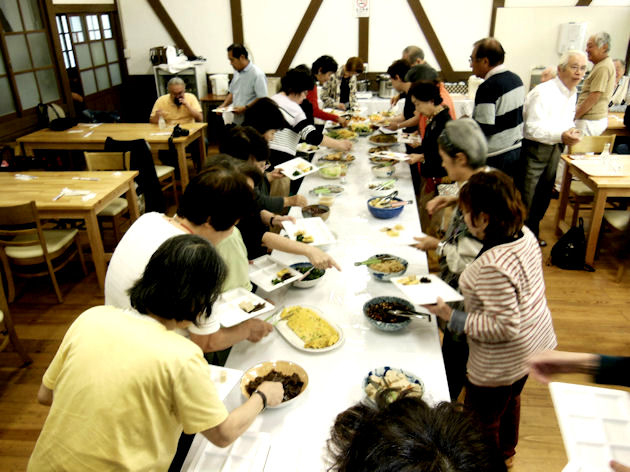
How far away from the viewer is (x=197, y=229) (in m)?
1.66

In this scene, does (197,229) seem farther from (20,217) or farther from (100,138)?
(100,138)

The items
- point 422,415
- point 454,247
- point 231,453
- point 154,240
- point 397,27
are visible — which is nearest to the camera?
point 422,415

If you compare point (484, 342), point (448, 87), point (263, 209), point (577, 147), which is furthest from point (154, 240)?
point (448, 87)

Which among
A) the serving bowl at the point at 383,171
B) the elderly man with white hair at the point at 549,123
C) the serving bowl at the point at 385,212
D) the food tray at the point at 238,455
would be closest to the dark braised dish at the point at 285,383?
the food tray at the point at 238,455

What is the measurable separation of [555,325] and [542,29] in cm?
554

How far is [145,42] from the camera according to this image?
25.3 ft

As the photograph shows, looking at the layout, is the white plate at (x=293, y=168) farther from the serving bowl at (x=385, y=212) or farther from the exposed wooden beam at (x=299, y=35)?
the exposed wooden beam at (x=299, y=35)

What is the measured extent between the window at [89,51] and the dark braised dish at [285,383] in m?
6.30

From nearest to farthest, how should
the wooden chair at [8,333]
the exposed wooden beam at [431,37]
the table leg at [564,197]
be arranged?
the wooden chair at [8,333] → the table leg at [564,197] → the exposed wooden beam at [431,37]

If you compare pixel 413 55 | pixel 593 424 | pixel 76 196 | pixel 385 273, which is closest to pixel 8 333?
pixel 76 196

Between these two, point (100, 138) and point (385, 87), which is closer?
point (100, 138)

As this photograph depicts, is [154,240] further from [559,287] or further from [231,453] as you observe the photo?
[559,287]

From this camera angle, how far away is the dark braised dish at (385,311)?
1.87 metres

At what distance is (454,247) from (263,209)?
112 cm
